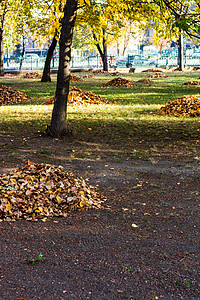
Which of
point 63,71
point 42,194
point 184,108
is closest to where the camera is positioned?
point 42,194

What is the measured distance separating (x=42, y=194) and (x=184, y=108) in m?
8.40

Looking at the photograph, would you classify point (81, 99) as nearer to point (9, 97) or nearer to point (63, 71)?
point (9, 97)

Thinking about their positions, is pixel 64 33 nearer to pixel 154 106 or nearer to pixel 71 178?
pixel 71 178

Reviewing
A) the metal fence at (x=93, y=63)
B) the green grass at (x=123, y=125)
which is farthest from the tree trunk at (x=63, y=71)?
the metal fence at (x=93, y=63)

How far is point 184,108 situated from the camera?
12656mm

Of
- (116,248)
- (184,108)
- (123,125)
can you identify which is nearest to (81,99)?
(184,108)

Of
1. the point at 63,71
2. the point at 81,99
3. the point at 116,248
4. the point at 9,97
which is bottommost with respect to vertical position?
the point at 116,248

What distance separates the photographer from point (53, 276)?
11.8 feet

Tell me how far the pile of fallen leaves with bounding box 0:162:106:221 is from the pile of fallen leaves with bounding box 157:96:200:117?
287 inches

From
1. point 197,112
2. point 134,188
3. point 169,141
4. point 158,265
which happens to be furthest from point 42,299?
point 197,112

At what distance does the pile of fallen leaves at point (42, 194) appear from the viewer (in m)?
4.91

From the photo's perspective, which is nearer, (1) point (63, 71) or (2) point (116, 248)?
(2) point (116, 248)

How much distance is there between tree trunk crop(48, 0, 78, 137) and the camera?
8.84 meters

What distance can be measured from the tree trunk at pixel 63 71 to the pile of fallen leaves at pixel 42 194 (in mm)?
3430
